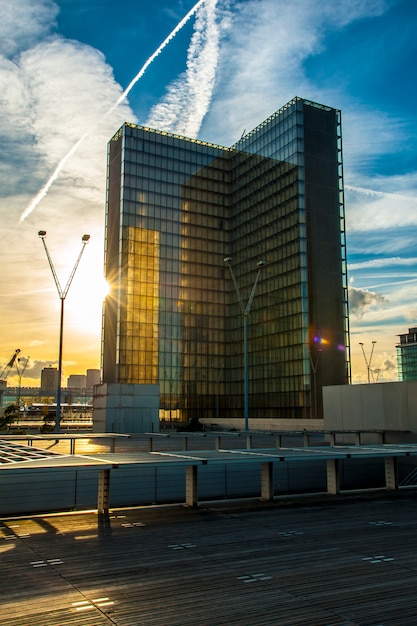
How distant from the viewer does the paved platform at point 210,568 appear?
29.2 ft

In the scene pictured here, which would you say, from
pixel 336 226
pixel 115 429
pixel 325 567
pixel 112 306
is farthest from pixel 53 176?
pixel 325 567

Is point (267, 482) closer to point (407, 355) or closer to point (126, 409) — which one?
point (126, 409)

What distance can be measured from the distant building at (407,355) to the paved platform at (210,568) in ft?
581

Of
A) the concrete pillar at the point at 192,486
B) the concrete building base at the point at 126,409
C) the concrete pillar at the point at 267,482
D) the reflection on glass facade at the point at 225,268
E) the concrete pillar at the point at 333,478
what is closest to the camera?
the concrete pillar at the point at 192,486

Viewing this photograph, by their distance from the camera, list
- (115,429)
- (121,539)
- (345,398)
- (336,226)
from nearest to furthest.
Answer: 1. (121,539)
2. (345,398)
3. (115,429)
4. (336,226)

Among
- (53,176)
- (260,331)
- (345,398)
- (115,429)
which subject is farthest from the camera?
(260,331)

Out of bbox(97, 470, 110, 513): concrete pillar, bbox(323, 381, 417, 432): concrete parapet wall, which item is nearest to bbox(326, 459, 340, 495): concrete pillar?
bbox(97, 470, 110, 513): concrete pillar

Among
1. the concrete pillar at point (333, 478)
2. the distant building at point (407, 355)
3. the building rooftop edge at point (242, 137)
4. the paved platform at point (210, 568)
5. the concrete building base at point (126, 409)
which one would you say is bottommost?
the paved platform at point (210, 568)

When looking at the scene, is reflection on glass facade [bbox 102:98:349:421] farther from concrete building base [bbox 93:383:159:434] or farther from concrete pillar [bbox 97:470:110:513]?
concrete pillar [bbox 97:470:110:513]

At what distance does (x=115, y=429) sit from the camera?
206ft

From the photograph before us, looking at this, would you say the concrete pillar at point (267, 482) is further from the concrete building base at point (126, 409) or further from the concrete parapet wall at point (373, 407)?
the concrete building base at point (126, 409)

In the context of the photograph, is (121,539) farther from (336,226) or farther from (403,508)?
(336,226)

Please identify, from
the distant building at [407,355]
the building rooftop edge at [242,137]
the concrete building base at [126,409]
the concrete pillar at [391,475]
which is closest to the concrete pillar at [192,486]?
the concrete pillar at [391,475]

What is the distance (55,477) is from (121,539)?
20.2ft
